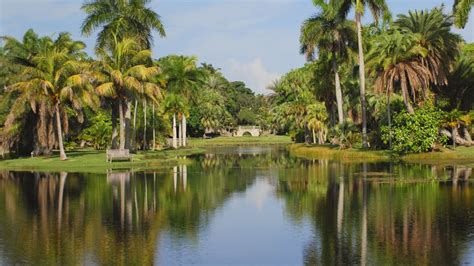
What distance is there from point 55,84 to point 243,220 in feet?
120

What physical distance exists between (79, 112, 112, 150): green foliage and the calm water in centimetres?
4096

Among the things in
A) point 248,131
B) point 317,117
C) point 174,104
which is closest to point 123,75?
point 174,104

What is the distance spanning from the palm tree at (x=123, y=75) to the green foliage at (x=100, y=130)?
2293 centimetres

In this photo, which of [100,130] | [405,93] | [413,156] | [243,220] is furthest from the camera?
[100,130]

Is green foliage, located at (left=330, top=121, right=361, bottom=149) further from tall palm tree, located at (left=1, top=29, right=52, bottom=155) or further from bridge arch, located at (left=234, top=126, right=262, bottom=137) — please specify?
bridge arch, located at (left=234, top=126, right=262, bottom=137)

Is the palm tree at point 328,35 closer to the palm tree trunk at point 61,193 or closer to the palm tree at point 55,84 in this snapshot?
the palm tree at point 55,84

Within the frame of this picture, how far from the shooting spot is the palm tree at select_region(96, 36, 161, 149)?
173ft

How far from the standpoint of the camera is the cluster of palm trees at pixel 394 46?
5322cm

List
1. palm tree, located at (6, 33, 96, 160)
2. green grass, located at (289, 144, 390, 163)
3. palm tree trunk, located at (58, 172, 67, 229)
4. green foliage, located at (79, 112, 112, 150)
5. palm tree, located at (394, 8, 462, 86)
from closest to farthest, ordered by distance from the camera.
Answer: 1. palm tree trunk, located at (58, 172, 67, 229)
2. green grass, located at (289, 144, 390, 163)
3. palm tree, located at (6, 33, 96, 160)
4. palm tree, located at (394, 8, 462, 86)
5. green foliage, located at (79, 112, 112, 150)

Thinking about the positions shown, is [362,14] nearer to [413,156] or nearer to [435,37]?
[435,37]

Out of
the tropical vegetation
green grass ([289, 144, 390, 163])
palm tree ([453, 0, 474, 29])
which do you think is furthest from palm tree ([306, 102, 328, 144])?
palm tree ([453, 0, 474, 29])

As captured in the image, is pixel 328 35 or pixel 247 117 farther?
pixel 247 117

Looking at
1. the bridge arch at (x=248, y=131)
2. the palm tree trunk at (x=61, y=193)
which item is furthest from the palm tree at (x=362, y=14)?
the bridge arch at (x=248, y=131)

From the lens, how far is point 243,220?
22297mm
